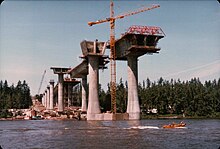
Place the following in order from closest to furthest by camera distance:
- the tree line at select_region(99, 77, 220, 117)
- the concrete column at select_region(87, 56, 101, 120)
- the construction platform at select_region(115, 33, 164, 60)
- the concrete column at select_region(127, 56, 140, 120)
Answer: the construction platform at select_region(115, 33, 164, 60)
the concrete column at select_region(127, 56, 140, 120)
the concrete column at select_region(87, 56, 101, 120)
the tree line at select_region(99, 77, 220, 117)

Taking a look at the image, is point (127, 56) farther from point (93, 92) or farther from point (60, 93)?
point (60, 93)

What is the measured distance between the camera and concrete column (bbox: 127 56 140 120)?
103 meters

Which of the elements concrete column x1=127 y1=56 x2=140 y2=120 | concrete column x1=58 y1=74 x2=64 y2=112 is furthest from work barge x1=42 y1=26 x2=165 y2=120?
concrete column x1=58 y1=74 x2=64 y2=112

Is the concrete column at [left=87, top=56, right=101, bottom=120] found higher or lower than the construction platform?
lower

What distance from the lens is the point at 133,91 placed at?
340ft

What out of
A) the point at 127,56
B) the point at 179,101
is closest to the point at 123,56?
the point at 127,56

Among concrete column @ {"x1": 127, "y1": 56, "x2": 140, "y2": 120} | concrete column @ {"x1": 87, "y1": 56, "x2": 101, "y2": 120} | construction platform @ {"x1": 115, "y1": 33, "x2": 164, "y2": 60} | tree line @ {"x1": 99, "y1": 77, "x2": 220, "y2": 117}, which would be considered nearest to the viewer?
construction platform @ {"x1": 115, "y1": 33, "x2": 164, "y2": 60}

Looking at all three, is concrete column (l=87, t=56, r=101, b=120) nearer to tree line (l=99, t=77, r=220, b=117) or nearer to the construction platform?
the construction platform

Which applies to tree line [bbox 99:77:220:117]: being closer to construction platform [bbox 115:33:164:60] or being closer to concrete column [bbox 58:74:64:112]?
concrete column [bbox 58:74:64:112]

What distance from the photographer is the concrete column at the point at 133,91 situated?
336ft

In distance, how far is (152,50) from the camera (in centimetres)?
10206

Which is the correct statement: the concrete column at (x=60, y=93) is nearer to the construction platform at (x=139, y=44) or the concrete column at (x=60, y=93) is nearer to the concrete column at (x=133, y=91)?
the construction platform at (x=139, y=44)

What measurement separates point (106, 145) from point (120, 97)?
129 meters

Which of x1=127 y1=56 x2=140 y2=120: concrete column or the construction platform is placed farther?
x1=127 y1=56 x2=140 y2=120: concrete column
